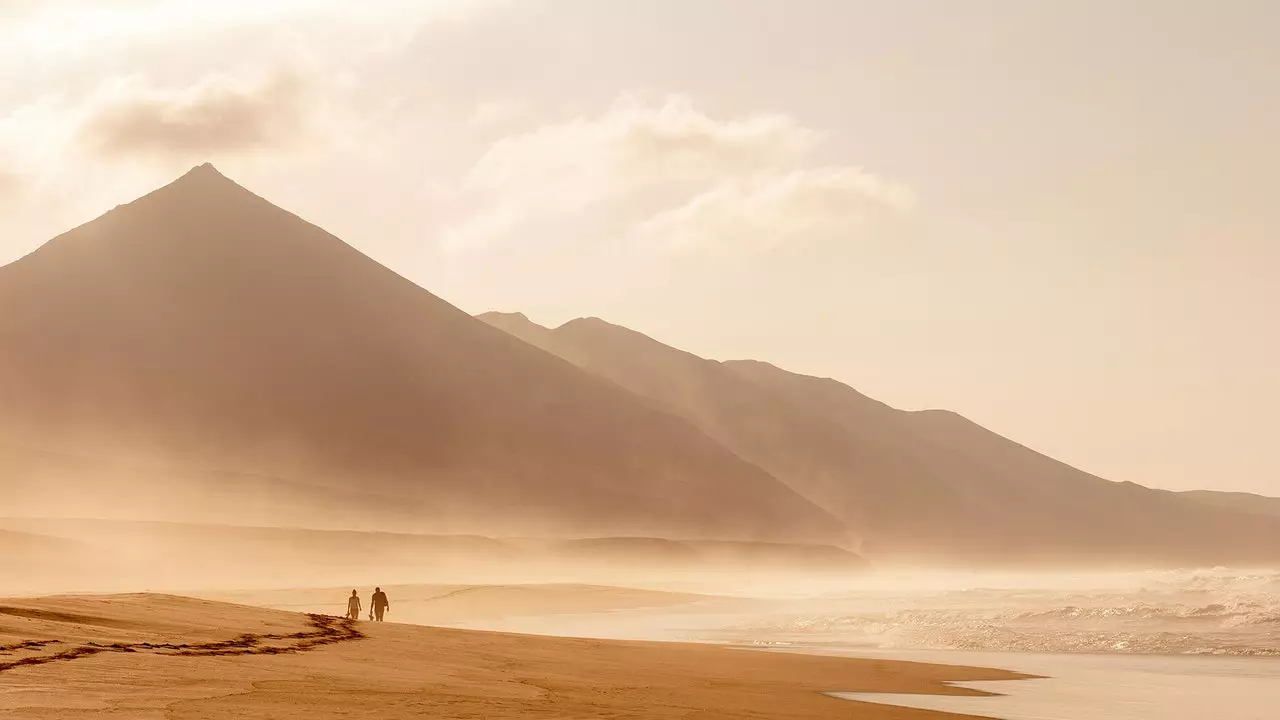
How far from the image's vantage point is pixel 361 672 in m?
22.7

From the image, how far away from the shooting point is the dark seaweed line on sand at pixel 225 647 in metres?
21.0

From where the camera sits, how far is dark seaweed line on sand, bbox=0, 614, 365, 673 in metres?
21.0

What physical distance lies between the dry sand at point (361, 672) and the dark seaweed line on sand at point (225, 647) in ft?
0.21

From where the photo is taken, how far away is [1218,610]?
43719mm

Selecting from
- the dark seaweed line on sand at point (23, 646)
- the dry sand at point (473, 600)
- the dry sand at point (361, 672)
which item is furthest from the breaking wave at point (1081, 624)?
the dark seaweed line on sand at point (23, 646)

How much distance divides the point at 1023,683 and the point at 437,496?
166 metres

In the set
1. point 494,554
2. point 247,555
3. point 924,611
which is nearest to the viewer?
point 924,611

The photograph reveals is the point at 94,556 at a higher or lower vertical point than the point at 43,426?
lower

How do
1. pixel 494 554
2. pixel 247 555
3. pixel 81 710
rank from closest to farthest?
pixel 81 710, pixel 247 555, pixel 494 554

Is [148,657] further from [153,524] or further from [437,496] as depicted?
[437,496]

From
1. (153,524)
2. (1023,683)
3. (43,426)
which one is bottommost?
(1023,683)

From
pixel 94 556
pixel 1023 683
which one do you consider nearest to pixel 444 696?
pixel 1023 683

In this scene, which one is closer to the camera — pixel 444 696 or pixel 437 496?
pixel 444 696

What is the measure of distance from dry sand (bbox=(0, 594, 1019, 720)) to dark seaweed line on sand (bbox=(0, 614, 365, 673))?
0.06 meters
